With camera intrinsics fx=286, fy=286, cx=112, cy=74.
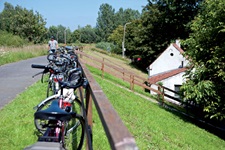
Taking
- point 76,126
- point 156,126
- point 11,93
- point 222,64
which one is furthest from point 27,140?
point 222,64

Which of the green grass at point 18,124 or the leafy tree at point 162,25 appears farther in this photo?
the leafy tree at point 162,25

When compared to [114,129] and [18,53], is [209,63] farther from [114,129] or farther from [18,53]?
[114,129]

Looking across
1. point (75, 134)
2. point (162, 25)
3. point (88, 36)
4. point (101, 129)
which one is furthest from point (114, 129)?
point (88, 36)

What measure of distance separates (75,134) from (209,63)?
12.7 m

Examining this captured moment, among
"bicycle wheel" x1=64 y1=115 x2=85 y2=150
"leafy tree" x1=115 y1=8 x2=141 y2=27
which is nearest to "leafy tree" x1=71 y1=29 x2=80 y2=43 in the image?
"leafy tree" x1=115 y1=8 x2=141 y2=27

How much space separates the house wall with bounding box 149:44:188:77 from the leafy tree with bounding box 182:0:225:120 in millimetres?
16380

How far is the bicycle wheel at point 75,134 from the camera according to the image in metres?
4.09

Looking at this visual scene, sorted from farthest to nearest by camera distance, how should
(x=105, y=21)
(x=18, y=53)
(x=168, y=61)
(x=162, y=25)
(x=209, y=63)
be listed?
(x=105, y=21), (x=162, y=25), (x=168, y=61), (x=18, y=53), (x=209, y=63)

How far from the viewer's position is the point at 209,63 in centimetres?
1572

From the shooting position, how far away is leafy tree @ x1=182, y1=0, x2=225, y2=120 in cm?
1474

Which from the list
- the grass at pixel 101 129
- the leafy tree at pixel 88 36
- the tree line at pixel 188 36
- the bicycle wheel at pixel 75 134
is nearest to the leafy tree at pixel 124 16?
the tree line at pixel 188 36

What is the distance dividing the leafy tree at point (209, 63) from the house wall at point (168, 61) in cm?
1638

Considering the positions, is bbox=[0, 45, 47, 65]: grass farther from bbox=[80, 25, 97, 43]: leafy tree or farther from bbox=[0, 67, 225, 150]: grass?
bbox=[80, 25, 97, 43]: leafy tree

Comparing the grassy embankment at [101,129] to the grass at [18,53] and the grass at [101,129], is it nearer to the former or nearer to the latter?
the grass at [101,129]
